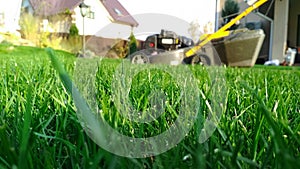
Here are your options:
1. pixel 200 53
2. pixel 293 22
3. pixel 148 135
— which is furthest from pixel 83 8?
pixel 148 135

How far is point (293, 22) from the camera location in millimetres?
9586

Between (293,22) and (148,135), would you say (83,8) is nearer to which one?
(293,22)

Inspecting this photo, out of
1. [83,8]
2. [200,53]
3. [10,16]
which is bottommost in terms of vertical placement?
[200,53]

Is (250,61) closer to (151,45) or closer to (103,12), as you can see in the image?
(151,45)

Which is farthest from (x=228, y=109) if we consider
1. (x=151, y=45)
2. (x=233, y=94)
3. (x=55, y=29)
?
(x=55, y=29)

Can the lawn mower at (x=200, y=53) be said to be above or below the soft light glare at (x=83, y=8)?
below

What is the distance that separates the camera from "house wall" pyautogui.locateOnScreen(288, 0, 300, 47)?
373 inches

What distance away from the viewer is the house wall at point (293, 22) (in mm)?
9469

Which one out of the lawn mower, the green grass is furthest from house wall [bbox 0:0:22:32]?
the green grass

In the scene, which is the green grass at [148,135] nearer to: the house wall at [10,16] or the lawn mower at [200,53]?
the lawn mower at [200,53]

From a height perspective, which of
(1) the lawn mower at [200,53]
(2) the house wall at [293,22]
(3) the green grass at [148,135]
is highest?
(2) the house wall at [293,22]

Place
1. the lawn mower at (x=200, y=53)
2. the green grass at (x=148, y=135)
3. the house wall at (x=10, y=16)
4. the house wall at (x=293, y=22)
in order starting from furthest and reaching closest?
the house wall at (x=10, y=16), the house wall at (x=293, y=22), the lawn mower at (x=200, y=53), the green grass at (x=148, y=135)

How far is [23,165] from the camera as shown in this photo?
0.25 m

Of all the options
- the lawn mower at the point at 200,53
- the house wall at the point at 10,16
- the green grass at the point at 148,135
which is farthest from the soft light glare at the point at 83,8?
the green grass at the point at 148,135
